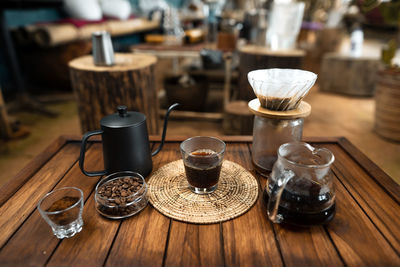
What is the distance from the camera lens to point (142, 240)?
2.12 feet

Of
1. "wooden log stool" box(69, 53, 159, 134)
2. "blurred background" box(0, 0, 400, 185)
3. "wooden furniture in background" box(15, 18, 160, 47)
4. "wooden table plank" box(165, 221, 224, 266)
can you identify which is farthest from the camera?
"wooden furniture in background" box(15, 18, 160, 47)

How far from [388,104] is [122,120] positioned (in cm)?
241

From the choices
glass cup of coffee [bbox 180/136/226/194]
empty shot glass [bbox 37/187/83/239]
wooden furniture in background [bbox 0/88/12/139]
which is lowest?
wooden furniture in background [bbox 0/88/12/139]

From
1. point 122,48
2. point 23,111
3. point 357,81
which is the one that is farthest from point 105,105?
point 357,81

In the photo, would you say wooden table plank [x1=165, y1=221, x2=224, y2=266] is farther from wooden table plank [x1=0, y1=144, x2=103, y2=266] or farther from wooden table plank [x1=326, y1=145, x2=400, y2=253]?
wooden table plank [x1=326, y1=145, x2=400, y2=253]

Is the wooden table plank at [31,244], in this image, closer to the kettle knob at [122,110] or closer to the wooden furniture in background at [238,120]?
the kettle knob at [122,110]

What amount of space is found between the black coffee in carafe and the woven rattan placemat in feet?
0.34

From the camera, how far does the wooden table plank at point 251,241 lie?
23.3 inches

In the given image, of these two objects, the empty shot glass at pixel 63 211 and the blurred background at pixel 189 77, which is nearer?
the empty shot glass at pixel 63 211

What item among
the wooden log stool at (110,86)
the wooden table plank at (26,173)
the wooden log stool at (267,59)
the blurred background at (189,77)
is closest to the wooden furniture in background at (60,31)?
the blurred background at (189,77)

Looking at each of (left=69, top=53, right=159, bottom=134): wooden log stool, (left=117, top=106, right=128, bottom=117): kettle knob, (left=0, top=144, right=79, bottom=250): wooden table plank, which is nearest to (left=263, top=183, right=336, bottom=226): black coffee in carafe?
(left=117, top=106, right=128, bottom=117): kettle knob

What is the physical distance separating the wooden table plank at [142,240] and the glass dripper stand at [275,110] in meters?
0.38

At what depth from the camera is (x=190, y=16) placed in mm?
5309

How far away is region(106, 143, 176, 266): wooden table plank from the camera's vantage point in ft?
1.95
